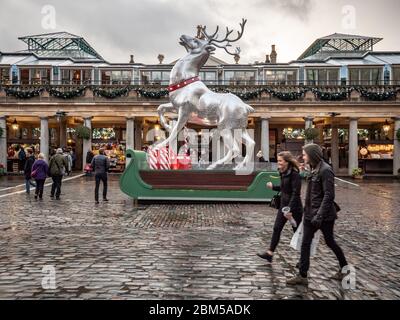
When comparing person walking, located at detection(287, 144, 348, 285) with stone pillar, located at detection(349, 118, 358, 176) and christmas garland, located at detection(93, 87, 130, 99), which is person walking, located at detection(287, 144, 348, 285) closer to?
christmas garland, located at detection(93, 87, 130, 99)

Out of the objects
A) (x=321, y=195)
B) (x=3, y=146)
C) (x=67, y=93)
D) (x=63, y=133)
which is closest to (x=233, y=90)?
(x=67, y=93)

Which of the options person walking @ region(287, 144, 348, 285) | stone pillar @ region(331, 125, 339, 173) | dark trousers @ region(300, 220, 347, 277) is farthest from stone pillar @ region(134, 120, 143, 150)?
dark trousers @ region(300, 220, 347, 277)

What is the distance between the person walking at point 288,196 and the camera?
20.0ft

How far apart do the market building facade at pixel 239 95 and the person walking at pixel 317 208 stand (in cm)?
2549

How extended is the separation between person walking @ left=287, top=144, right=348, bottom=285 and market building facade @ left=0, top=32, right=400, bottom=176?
83.6ft

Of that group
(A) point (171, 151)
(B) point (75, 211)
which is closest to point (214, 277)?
(B) point (75, 211)

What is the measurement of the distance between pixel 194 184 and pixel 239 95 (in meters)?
19.9

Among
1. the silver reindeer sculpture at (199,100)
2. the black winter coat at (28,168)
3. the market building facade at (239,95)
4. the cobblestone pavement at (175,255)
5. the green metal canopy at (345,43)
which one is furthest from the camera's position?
the green metal canopy at (345,43)

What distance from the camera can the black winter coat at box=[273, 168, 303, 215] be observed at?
6.08 metres

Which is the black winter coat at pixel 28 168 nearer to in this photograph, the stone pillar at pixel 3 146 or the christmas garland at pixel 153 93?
the christmas garland at pixel 153 93

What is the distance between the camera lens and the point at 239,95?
33.1m

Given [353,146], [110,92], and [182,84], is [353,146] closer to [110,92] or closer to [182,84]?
[110,92]

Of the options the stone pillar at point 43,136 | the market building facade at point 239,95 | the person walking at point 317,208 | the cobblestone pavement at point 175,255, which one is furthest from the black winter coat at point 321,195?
the stone pillar at point 43,136

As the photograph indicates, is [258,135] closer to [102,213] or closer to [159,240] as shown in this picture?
[102,213]
